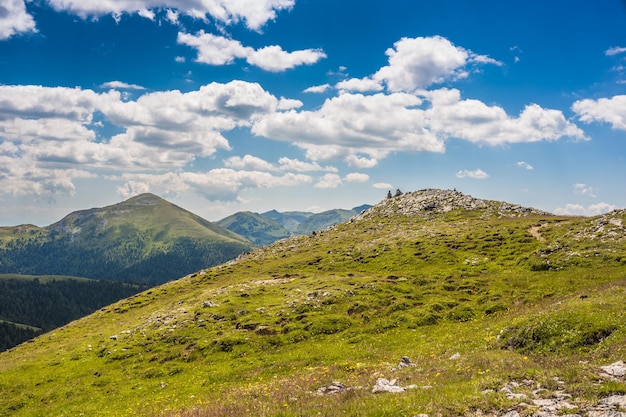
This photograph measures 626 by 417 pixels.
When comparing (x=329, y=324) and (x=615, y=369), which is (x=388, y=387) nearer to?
(x=615, y=369)

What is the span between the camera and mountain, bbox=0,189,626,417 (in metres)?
18.2

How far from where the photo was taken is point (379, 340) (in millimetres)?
42531

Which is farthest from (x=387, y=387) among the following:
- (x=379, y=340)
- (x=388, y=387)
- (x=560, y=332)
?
(x=379, y=340)

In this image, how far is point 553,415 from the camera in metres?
13.1

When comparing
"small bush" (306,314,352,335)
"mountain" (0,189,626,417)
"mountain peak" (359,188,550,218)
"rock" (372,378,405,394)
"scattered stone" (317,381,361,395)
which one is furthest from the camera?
"mountain peak" (359,188,550,218)

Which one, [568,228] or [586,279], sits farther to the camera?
[568,228]

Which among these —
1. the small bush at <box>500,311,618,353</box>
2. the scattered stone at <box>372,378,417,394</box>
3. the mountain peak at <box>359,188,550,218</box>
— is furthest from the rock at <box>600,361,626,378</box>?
the mountain peak at <box>359,188,550,218</box>

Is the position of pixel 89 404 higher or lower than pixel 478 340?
lower

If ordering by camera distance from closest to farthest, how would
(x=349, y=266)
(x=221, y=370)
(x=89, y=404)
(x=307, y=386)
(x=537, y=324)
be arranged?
(x=307, y=386) → (x=537, y=324) → (x=89, y=404) → (x=221, y=370) → (x=349, y=266)

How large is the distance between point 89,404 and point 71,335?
4343cm

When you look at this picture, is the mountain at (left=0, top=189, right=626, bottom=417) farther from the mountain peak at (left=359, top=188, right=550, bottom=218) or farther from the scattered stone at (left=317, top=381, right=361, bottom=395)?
the mountain peak at (left=359, top=188, right=550, bottom=218)

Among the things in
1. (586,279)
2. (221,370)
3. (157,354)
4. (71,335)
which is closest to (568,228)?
(586,279)

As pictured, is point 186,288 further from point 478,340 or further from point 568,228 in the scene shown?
point 568,228

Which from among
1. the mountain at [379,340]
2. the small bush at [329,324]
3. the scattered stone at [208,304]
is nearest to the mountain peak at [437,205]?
the mountain at [379,340]
